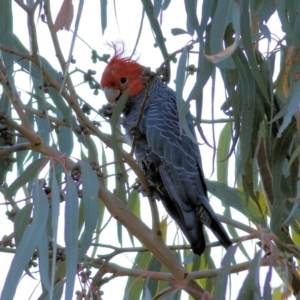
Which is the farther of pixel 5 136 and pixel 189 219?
pixel 189 219

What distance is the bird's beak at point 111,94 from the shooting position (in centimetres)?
300

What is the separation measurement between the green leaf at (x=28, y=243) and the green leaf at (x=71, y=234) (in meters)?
0.05

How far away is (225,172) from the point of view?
2551 millimetres

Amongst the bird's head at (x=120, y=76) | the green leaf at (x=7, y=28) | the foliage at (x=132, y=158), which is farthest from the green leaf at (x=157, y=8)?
the bird's head at (x=120, y=76)

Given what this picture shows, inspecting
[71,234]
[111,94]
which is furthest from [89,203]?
[111,94]

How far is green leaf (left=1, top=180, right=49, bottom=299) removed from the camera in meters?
1.45

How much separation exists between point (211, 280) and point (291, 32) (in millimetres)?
921

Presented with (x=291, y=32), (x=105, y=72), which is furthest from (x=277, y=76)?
(x=105, y=72)

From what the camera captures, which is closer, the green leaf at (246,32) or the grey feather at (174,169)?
the green leaf at (246,32)

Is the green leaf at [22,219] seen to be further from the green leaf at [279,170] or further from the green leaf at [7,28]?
the green leaf at [279,170]

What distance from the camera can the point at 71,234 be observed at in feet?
5.04

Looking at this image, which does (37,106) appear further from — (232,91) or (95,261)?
(232,91)

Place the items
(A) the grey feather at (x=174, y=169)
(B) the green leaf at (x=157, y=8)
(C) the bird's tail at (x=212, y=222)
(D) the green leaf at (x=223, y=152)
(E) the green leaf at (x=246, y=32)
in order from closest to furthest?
(E) the green leaf at (x=246, y=32) → (B) the green leaf at (x=157, y=8) → (C) the bird's tail at (x=212, y=222) → (A) the grey feather at (x=174, y=169) → (D) the green leaf at (x=223, y=152)

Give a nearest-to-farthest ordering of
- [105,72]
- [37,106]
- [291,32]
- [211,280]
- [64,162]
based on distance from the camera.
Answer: [291,32]
[64,162]
[211,280]
[37,106]
[105,72]
